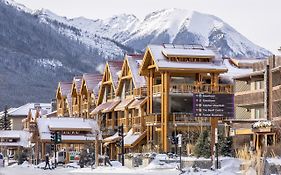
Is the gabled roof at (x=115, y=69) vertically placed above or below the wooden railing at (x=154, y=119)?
above

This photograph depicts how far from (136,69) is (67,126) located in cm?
Answer: 1424

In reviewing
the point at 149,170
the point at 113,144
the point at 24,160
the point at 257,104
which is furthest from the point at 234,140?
the point at 24,160

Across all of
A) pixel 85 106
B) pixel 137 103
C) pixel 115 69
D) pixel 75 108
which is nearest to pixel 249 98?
pixel 137 103

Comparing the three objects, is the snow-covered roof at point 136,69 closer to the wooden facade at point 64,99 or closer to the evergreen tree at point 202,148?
the evergreen tree at point 202,148

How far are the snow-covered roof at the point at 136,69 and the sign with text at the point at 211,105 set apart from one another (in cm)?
1740

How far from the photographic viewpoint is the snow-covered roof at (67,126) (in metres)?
96.4

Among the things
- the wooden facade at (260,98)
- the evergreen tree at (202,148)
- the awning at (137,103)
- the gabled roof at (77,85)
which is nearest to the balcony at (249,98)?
the wooden facade at (260,98)

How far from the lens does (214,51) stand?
3068 inches

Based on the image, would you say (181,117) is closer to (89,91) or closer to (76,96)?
(89,91)

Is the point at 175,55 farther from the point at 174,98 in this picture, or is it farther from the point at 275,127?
Result: the point at 275,127

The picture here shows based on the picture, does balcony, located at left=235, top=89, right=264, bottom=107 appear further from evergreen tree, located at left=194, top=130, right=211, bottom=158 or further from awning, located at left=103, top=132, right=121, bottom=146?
awning, located at left=103, top=132, right=121, bottom=146

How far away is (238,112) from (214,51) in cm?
615

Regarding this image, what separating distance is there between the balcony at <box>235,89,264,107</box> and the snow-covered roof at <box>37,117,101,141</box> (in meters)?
25.0

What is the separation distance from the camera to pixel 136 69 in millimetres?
87562
